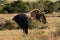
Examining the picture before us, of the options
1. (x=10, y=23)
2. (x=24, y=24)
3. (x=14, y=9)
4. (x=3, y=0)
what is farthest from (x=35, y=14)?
(x=3, y=0)

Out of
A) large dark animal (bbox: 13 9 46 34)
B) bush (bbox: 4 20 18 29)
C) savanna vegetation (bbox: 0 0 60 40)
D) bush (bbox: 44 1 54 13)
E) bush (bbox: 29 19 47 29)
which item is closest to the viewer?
savanna vegetation (bbox: 0 0 60 40)

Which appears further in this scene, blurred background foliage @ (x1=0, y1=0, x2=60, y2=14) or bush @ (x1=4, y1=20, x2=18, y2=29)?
blurred background foliage @ (x1=0, y1=0, x2=60, y2=14)

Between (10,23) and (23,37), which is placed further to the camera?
(10,23)

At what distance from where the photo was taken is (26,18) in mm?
16219

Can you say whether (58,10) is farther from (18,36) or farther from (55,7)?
(18,36)

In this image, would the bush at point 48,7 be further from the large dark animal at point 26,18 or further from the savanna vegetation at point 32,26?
the large dark animal at point 26,18

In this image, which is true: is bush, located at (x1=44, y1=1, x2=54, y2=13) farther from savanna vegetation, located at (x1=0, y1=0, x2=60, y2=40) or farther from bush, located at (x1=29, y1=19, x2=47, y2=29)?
bush, located at (x1=29, y1=19, x2=47, y2=29)

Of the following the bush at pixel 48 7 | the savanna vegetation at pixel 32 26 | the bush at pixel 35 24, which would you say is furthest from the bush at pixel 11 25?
the bush at pixel 48 7

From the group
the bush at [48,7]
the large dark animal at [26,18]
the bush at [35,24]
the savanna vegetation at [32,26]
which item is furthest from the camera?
the bush at [48,7]

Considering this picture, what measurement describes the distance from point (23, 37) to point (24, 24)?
0.74 meters

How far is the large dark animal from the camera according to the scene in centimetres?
1580

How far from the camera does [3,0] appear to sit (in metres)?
49.2

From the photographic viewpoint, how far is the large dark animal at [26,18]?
51.9 feet

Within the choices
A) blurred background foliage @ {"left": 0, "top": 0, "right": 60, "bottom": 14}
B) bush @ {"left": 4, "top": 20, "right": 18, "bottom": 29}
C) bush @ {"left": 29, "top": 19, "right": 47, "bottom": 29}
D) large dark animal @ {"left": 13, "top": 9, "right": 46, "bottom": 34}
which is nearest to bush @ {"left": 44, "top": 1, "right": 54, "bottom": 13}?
blurred background foliage @ {"left": 0, "top": 0, "right": 60, "bottom": 14}
